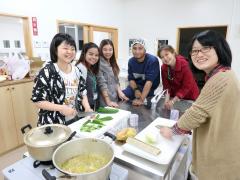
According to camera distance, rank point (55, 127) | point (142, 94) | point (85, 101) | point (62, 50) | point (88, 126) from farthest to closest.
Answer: point (142, 94)
point (85, 101)
point (62, 50)
point (88, 126)
point (55, 127)

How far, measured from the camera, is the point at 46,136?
84cm

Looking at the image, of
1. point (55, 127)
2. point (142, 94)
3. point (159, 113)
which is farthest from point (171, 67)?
point (55, 127)

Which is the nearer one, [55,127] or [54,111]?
[55,127]

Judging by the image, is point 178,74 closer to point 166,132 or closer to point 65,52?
point 166,132

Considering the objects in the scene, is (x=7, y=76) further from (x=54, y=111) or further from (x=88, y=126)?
(x=88, y=126)

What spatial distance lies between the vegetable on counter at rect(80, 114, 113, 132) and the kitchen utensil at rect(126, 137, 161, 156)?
246 millimetres

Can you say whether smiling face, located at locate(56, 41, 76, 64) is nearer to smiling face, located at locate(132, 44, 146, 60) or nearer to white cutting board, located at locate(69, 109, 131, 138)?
white cutting board, located at locate(69, 109, 131, 138)

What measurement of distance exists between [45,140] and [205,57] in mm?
837

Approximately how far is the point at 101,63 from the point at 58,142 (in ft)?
4.08

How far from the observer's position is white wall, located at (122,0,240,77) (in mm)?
3400

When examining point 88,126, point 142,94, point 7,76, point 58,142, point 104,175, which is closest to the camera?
point 104,175

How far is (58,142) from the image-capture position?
2.55 ft

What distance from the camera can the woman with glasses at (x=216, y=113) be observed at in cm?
76

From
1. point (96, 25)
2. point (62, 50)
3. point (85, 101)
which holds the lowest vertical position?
point (85, 101)
